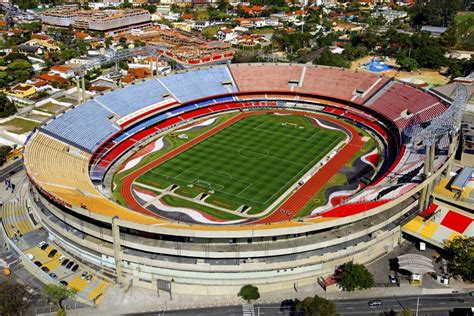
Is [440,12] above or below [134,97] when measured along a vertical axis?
above

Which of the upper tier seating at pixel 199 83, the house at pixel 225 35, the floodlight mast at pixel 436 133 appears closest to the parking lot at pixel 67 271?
the floodlight mast at pixel 436 133

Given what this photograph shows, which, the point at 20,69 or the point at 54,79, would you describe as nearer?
the point at 54,79

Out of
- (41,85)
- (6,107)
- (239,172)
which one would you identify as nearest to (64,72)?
(41,85)

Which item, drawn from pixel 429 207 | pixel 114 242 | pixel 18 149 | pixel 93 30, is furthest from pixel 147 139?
pixel 93 30

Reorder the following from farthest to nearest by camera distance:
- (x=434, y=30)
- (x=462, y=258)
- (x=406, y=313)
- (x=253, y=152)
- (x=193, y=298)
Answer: (x=434, y=30) → (x=253, y=152) → (x=462, y=258) → (x=193, y=298) → (x=406, y=313)

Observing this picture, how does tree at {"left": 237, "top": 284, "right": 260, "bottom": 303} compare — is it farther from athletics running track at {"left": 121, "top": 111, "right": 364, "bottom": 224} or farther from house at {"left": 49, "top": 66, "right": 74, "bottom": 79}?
house at {"left": 49, "top": 66, "right": 74, "bottom": 79}

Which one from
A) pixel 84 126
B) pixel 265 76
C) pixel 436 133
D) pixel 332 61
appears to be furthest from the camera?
pixel 332 61

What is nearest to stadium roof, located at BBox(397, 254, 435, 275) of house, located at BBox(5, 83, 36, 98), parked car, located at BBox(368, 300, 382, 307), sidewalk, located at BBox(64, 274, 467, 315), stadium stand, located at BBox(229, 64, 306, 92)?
sidewalk, located at BBox(64, 274, 467, 315)

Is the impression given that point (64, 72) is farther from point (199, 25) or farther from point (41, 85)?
point (199, 25)
